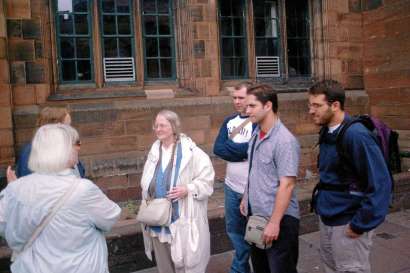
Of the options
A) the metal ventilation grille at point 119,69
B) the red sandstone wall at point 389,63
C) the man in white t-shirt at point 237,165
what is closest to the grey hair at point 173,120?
the man in white t-shirt at point 237,165

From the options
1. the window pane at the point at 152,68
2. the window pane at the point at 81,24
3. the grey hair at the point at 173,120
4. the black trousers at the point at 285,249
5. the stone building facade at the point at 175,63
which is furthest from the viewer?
the window pane at the point at 152,68

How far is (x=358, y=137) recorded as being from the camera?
249 cm

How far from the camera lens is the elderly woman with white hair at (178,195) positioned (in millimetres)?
3246

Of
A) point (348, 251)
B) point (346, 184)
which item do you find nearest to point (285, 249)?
point (348, 251)

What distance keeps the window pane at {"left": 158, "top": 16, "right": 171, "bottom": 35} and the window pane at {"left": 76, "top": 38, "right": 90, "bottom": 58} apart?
3.94 feet

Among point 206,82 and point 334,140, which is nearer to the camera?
point 334,140

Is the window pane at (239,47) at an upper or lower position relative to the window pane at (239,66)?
upper

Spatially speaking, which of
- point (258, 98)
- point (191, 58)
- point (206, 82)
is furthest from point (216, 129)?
point (258, 98)

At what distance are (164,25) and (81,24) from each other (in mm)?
1322

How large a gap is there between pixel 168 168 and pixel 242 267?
1161 mm

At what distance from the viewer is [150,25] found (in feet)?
22.5

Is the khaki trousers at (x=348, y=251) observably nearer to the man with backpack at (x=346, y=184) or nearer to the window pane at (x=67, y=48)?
the man with backpack at (x=346, y=184)

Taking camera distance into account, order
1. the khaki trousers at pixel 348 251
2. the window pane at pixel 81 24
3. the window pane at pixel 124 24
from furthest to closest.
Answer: the window pane at pixel 124 24 → the window pane at pixel 81 24 → the khaki trousers at pixel 348 251

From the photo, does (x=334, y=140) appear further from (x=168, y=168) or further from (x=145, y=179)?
(x=145, y=179)
